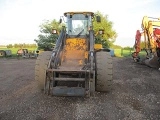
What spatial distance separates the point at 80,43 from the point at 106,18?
39.7m

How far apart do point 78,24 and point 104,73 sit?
2.93 metres

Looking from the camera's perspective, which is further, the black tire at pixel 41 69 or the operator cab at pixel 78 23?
the operator cab at pixel 78 23

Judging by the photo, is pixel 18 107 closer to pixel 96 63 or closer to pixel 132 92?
pixel 96 63

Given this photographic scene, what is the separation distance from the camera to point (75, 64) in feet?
28.2

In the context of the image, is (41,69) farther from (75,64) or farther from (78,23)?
(78,23)

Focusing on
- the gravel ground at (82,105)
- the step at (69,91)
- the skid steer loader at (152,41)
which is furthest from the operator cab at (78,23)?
the skid steer loader at (152,41)

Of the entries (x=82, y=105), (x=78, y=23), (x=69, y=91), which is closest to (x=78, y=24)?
(x=78, y=23)

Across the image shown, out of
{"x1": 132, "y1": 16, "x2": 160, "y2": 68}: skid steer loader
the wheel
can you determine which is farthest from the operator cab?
{"x1": 132, "y1": 16, "x2": 160, "y2": 68}: skid steer loader

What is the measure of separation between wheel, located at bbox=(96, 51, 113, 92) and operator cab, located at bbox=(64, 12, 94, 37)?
216 cm

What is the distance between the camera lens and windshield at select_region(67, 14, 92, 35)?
9.89 meters

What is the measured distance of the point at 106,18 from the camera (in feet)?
157

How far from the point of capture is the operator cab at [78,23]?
389 inches

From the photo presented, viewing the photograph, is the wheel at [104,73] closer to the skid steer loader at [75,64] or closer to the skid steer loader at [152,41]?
the skid steer loader at [75,64]

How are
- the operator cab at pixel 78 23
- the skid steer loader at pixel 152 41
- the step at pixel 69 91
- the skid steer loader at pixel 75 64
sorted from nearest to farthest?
1. the step at pixel 69 91
2. the skid steer loader at pixel 75 64
3. the operator cab at pixel 78 23
4. the skid steer loader at pixel 152 41
